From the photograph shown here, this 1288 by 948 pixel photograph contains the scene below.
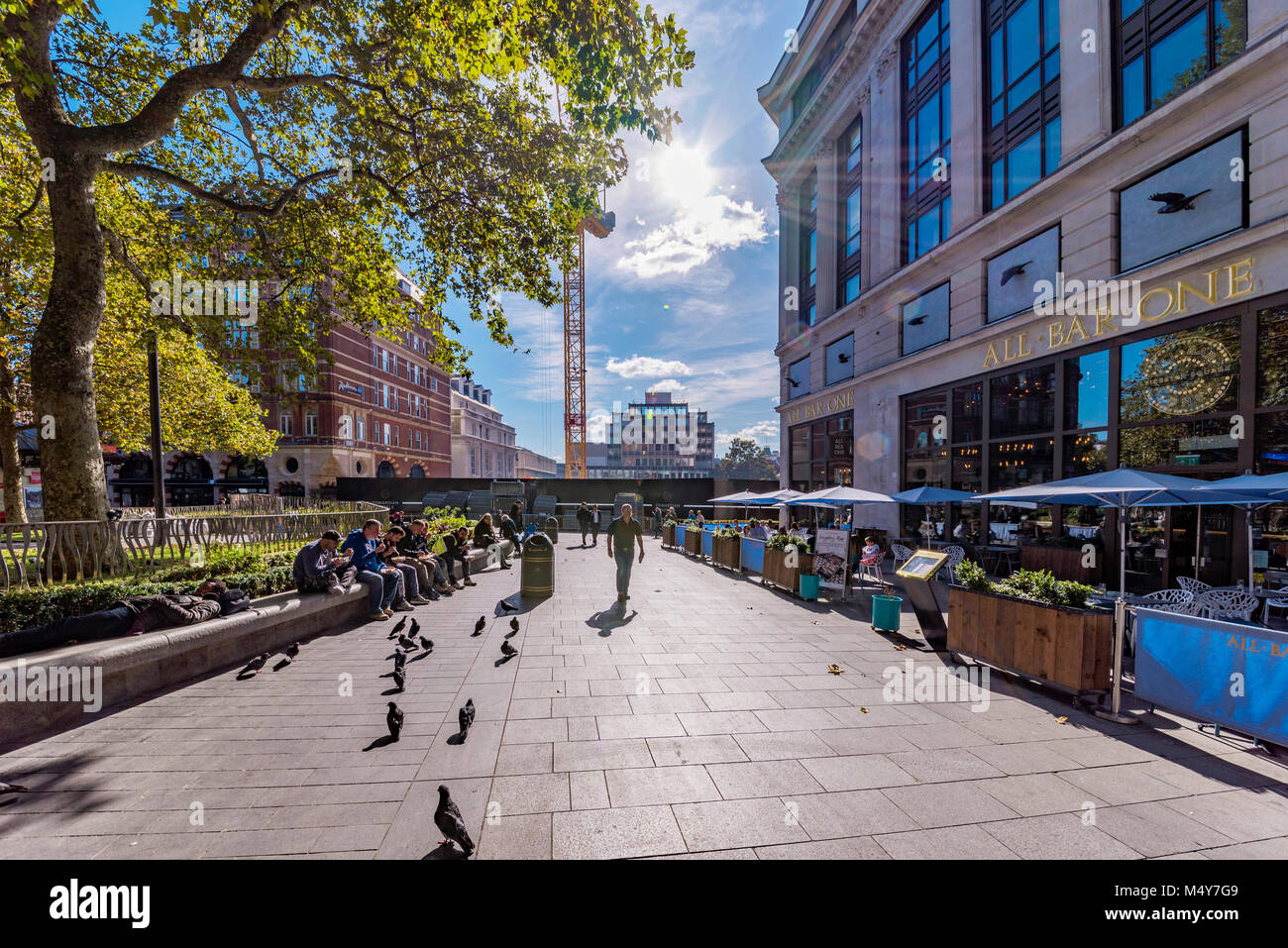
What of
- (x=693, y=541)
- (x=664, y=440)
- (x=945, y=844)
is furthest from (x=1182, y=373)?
(x=664, y=440)

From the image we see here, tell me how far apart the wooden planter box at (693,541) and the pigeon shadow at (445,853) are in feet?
50.7

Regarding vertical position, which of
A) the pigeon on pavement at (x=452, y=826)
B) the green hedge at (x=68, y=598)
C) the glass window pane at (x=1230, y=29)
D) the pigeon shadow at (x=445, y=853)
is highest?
the glass window pane at (x=1230, y=29)

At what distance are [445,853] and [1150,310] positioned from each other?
1655 centimetres

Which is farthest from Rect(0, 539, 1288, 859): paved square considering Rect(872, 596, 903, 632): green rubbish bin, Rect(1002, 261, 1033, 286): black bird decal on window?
Rect(1002, 261, 1033, 286): black bird decal on window

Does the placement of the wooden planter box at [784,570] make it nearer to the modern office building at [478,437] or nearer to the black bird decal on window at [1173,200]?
the black bird decal on window at [1173,200]

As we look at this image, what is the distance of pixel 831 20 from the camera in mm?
25203

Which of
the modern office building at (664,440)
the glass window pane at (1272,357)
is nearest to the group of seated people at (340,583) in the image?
the glass window pane at (1272,357)

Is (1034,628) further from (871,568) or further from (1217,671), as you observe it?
(871,568)

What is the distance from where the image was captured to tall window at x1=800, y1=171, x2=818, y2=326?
91.5ft

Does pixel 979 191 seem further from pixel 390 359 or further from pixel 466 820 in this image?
pixel 390 359

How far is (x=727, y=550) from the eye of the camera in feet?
49.6

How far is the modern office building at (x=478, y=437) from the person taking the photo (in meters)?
75.9
